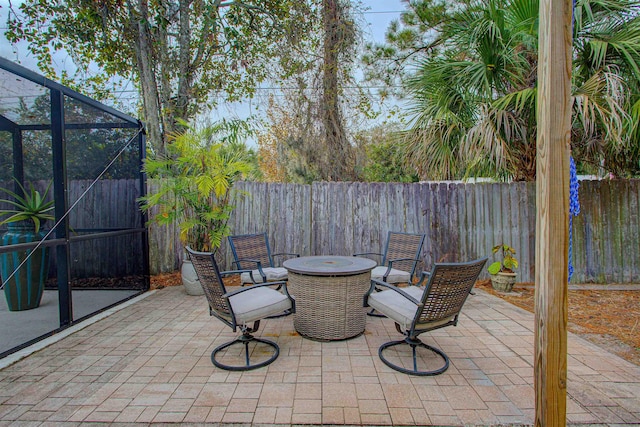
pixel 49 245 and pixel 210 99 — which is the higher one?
pixel 210 99

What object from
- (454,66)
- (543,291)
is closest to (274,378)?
(543,291)

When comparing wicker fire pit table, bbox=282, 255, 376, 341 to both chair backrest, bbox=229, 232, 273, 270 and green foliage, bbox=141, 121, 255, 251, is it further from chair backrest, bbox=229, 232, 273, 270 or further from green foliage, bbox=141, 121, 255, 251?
green foliage, bbox=141, 121, 255, 251

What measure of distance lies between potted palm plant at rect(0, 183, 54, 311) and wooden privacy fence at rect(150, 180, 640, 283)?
183 cm

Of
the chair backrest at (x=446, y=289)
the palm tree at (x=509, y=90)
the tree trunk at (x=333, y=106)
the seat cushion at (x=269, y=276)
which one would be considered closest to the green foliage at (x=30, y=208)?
the seat cushion at (x=269, y=276)

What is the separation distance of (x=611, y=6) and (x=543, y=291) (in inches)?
171

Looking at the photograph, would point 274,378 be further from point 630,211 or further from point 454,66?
point 630,211

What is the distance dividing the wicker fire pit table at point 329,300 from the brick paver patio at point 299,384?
11cm

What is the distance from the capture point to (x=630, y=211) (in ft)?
16.4

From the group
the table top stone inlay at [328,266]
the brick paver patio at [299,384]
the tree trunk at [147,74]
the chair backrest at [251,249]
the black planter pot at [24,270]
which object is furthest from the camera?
the tree trunk at [147,74]

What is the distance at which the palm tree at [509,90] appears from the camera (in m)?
3.69

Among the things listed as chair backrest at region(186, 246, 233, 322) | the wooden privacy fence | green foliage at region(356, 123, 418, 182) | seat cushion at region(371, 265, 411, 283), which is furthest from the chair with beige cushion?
green foliage at region(356, 123, 418, 182)

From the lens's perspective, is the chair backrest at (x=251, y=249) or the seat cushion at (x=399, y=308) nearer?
the seat cushion at (x=399, y=308)

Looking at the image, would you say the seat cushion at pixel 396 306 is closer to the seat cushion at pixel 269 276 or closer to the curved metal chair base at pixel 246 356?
the curved metal chair base at pixel 246 356

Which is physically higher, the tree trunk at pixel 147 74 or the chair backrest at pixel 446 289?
the tree trunk at pixel 147 74
